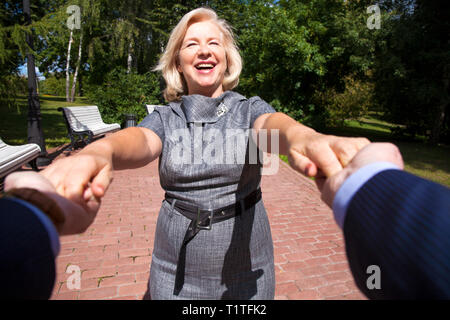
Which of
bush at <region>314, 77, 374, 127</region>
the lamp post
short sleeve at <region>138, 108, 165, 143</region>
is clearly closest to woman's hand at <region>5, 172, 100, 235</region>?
short sleeve at <region>138, 108, 165, 143</region>

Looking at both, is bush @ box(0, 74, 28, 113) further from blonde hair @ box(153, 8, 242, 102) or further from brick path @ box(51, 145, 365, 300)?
blonde hair @ box(153, 8, 242, 102)

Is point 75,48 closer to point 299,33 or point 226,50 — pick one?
point 299,33

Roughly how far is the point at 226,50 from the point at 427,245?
5.61ft

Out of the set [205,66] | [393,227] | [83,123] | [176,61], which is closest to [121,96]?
[83,123]

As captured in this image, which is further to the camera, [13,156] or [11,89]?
[11,89]

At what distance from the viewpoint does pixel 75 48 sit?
33.7 metres

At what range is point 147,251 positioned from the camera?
359 centimetres

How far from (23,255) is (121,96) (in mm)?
12966

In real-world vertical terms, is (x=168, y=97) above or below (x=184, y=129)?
above

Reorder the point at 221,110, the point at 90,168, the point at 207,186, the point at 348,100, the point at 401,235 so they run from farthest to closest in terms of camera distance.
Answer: the point at 348,100, the point at 221,110, the point at 207,186, the point at 90,168, the point at 401,235

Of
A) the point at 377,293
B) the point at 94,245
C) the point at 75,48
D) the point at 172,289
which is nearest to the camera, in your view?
the point at 377,293

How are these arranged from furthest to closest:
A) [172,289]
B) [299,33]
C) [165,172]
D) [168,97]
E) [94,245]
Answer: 1. [299,33]
2. [94,245]
3. [168,97]
4. [172,289]
5. [165,172]

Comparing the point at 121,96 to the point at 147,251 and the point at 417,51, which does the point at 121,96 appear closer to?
the point at 147,251

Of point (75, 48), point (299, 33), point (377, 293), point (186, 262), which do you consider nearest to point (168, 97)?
point (186, 262)
